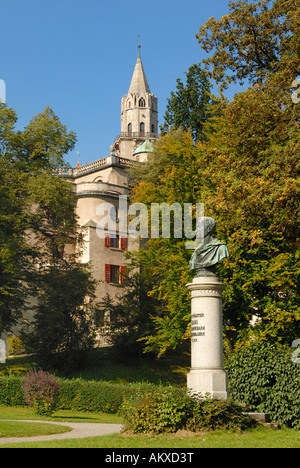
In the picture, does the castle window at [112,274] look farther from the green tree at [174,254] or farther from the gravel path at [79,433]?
the gravel path at [79,433]

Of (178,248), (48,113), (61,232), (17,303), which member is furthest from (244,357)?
(48,113)

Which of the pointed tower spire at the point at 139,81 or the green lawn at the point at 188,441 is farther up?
the pointed tower spire at the point at 139,81

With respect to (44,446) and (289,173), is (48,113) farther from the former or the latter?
(44,446)

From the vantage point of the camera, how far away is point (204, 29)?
95.6ft

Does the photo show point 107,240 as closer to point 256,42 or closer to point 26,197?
point 26,197

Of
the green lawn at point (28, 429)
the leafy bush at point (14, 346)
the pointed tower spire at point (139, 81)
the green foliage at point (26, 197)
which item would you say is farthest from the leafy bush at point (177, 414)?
the pointed tower spire at point (139, 81)

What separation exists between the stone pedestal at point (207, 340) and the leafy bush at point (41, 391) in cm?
643

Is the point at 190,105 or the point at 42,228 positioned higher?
the point at 190,105

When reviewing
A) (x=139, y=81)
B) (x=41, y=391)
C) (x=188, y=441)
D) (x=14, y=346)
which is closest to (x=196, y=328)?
(x=188, y=441)

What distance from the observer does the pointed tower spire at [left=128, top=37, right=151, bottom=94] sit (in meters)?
113

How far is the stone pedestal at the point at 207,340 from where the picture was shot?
1677 centimetres

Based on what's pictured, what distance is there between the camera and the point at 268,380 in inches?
750

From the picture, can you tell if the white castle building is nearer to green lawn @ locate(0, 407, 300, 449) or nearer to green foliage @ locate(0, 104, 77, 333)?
green foliage @ locate(0, 104, 77, 333)

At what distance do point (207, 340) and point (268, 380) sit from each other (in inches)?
130
